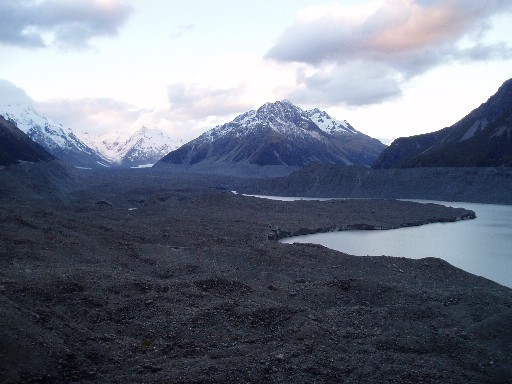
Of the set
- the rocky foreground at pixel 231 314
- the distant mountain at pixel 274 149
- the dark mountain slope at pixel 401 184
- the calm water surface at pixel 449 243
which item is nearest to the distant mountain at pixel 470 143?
the dark mountain slope at pixel 401 184

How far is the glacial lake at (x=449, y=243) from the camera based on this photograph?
27708mm

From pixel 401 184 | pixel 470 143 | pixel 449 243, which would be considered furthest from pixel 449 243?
pixel 470 143

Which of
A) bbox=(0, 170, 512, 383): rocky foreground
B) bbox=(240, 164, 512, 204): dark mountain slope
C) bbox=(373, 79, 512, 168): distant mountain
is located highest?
bbox=(373, 79, 512, 168): distant mountain

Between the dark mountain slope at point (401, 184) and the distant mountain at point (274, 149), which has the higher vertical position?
the distant mountain at point (274, 149)

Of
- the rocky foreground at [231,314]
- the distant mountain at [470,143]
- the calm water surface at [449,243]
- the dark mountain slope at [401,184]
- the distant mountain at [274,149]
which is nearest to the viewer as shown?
the rocky foreground at [231,314]

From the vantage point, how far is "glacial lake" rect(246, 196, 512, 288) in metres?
27.7

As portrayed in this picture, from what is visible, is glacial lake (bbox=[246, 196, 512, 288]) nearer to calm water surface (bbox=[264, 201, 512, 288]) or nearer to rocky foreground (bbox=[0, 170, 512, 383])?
calm water surface (bbox=[264, 201, 512, 288])

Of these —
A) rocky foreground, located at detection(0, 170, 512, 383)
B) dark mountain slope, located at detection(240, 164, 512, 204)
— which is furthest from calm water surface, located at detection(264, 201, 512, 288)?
dark mountain slope, located at detection(240, 164, 512, 204)

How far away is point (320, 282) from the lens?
62.6 feet

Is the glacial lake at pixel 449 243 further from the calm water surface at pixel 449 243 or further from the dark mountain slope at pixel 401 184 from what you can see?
the dark mountain slope at pixel 401 184

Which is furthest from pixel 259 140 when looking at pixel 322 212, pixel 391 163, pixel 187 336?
pixel 187 336

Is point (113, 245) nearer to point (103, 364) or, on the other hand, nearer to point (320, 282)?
point (320, 282)

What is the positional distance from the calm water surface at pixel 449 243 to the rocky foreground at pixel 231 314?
5931 mm

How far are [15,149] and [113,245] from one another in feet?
223
